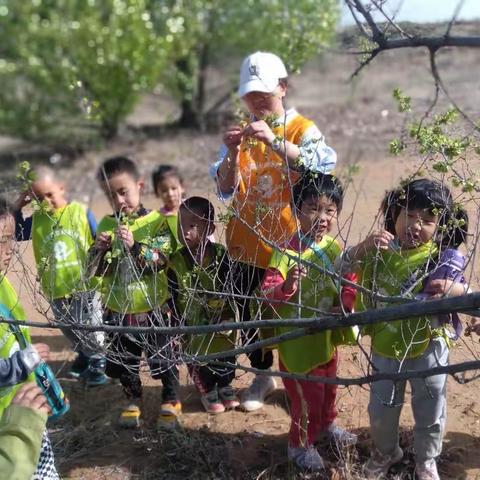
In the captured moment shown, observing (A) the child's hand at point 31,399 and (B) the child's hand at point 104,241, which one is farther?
(B) the child's hand at point 104,241

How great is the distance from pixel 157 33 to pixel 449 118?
837 cm

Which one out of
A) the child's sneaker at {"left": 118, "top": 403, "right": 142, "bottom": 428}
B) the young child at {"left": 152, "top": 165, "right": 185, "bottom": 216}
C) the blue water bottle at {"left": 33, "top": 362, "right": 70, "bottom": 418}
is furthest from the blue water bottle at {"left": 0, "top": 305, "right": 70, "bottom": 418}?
the young child at {"left": 152, "top": 165, "right": 185, "bottom": 216}

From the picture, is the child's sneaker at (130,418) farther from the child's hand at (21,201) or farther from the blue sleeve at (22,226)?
the child's hand at (21,201)

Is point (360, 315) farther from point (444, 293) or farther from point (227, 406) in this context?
point (227, 406)

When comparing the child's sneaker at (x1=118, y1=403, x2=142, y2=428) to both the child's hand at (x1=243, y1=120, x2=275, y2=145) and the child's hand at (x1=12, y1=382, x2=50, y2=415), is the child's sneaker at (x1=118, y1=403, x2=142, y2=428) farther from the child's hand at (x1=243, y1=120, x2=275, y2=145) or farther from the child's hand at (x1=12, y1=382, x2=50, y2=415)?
the child's hand at (x1=243, y1=120, x2=275, y2=145)

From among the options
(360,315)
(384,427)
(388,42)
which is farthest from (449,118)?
(384,427)

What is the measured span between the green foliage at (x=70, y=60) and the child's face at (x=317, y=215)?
23.1ft

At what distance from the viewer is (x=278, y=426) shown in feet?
12.8

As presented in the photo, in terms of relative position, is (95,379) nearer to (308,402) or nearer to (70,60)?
(308,402)

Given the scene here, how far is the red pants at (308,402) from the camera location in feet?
11.0

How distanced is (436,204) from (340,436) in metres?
1.28

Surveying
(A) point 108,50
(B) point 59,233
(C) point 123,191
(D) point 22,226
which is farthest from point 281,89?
(A) point 108,50

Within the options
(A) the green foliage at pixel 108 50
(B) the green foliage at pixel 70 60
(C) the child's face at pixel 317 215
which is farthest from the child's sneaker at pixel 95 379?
(A) the green foliage at pixel 108 50

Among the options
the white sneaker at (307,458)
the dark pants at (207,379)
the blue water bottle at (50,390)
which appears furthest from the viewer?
the dark pants at (207,379)
